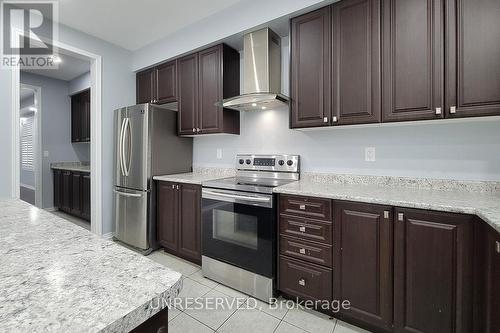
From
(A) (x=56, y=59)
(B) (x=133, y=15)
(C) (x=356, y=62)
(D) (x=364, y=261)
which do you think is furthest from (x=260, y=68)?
(A) (x=56, y=59)

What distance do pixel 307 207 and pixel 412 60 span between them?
4.11 ft

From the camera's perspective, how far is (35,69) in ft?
13.5

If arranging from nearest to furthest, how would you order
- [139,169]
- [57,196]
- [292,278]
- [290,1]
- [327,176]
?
[292,278] → [290,1] → [327,176] → [139,169] → [57,196]

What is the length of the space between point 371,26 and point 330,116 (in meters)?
0.70

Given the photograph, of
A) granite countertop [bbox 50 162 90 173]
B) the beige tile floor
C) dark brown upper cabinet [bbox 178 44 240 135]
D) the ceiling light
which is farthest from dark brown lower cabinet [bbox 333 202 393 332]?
the ceiling light

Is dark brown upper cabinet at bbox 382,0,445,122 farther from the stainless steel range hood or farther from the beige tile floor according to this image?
the beige tile floor

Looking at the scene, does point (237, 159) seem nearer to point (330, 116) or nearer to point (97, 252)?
point (330, 116)

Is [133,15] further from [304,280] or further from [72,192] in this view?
[72,192]

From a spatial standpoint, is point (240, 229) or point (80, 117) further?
point (80, 117)

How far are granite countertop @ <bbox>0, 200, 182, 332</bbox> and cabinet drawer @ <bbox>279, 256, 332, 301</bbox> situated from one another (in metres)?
1.41

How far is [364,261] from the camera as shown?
1558mm

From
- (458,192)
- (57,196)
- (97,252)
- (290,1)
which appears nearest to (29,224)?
(97,252)

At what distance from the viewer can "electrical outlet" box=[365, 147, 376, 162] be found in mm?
2043

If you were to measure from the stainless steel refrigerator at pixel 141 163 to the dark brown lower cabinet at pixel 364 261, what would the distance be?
6.88ft
